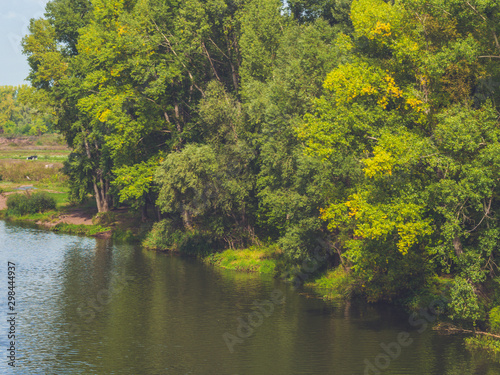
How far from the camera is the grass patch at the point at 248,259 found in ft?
173

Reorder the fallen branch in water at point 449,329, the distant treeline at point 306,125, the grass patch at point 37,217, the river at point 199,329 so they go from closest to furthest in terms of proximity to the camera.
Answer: the river at point 199,329
the distant treeline at point 306,125
the fallen branch in water at point 449,329
the grass patch at point 37,217

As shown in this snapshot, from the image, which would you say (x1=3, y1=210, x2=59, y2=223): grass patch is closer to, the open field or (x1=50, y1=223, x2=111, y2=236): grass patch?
(x1=50, y1=223, x2=111, y2=236): grass patch

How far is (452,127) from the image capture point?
29.7m

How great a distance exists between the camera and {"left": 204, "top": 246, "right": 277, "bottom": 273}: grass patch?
2071 inches

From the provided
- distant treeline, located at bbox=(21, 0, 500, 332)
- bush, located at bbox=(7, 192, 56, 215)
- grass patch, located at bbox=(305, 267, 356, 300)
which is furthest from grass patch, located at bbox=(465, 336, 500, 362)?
bush, located at bbox=(7, 192, 56, 215)

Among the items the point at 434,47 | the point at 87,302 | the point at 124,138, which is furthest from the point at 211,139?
the point at 434,47

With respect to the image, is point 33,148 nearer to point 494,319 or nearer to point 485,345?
point 485,345

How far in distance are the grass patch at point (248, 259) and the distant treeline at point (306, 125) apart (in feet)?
5.60

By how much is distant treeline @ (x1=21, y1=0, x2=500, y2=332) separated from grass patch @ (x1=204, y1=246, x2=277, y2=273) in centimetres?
171

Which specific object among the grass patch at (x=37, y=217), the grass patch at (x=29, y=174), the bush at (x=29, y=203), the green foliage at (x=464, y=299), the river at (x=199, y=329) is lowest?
the river at (x=199, y=329)

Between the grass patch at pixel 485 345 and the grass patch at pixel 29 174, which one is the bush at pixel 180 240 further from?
the grass patch at pixel 29 174

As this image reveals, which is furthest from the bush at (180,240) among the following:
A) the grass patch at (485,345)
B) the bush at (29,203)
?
the grass patch at (485,345)

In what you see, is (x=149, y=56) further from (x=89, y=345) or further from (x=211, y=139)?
(x=89, y=345)

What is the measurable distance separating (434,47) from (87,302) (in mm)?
28432
